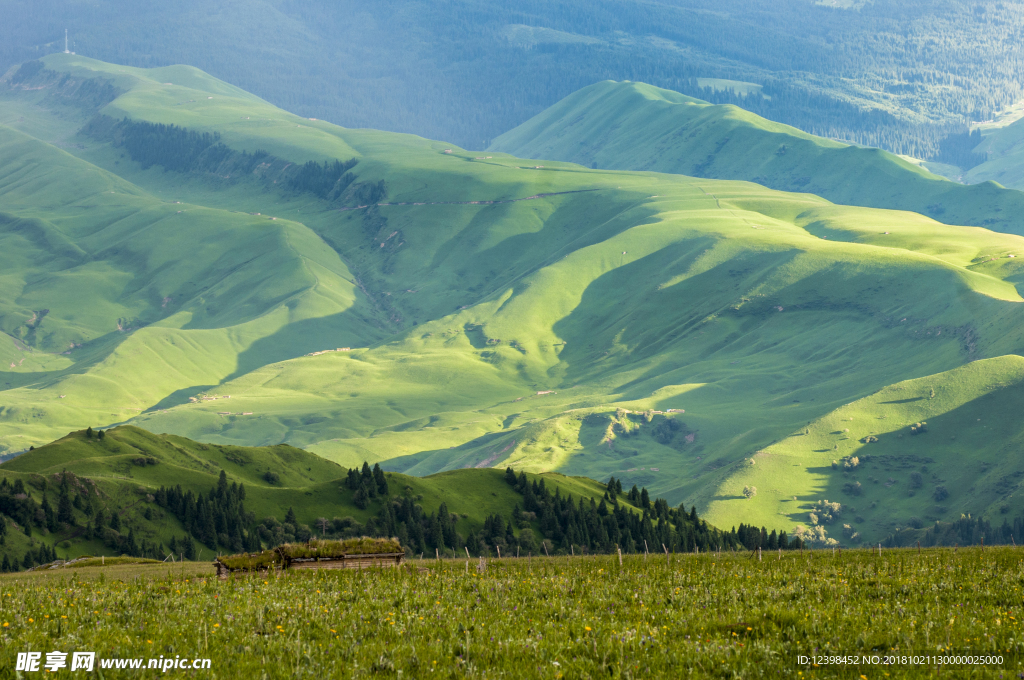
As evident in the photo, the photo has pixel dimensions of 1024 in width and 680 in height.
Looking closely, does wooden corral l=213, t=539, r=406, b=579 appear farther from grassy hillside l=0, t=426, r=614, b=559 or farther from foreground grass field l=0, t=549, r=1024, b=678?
grassy hillside l=0, t=426, r=614, b=559

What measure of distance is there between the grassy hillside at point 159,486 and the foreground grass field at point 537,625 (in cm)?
11301

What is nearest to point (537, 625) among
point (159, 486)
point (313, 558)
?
point (313, 558)

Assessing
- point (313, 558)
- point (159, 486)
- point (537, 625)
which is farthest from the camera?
point (159, 486)

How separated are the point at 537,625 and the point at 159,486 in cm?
14756

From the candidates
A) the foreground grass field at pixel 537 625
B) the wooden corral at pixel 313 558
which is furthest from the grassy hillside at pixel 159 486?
the foreground grass field at pixel 537 625

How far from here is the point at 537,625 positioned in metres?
25.5

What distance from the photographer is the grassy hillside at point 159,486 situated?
140 m

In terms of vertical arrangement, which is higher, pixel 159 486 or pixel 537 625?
pixel 537 625

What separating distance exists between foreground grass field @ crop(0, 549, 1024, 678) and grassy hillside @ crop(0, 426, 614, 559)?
113m

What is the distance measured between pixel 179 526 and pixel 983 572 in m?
137

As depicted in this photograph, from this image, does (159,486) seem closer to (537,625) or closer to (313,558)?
(313,558)

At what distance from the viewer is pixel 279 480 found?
19488 cm

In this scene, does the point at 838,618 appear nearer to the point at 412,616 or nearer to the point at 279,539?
the point at 412,616

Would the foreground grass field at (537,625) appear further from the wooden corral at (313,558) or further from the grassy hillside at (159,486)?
the grassy hillside at (159,486)
